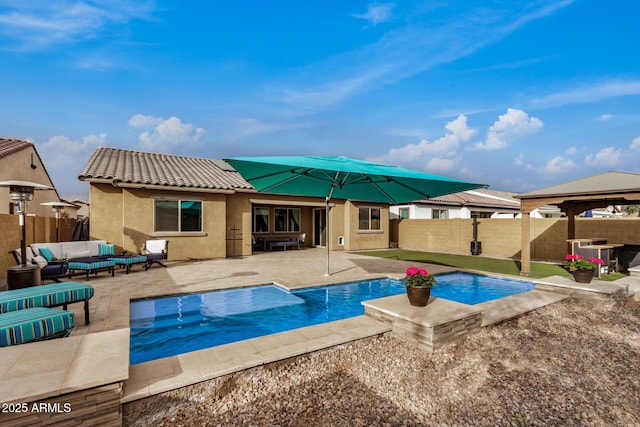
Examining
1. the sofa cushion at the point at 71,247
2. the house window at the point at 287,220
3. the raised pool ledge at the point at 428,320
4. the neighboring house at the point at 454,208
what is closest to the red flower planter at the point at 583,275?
the raised pool ledge at the point at 428,320

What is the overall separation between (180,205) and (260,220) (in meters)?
6.51

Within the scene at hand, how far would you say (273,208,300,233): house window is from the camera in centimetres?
1958

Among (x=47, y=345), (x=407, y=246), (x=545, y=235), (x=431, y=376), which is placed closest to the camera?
(x=47, y=345)

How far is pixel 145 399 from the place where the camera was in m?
2.86

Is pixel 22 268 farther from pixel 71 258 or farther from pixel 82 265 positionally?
pixel 71 258

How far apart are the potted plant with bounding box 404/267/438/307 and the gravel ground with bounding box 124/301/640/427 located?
0.82 metres

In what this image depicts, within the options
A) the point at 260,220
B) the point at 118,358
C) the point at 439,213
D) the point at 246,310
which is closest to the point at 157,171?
the point at 260,220

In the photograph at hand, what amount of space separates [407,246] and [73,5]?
1936 centimetres


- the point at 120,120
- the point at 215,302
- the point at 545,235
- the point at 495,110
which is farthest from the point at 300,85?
the point at 545,235

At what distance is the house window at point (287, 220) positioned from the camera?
64.2ft

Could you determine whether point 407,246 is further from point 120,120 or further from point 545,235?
point 120,120

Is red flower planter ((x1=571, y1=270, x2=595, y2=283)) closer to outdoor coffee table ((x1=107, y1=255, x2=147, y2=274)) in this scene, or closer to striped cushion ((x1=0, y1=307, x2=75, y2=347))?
striped cushion ((x1=0, y1=307, x2=75, y2=347))

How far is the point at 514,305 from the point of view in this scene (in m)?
6.08

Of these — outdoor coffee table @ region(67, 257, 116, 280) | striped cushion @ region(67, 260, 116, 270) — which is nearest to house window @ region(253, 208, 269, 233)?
outdoor coffee table @ region(67, 257, 116, 280)
